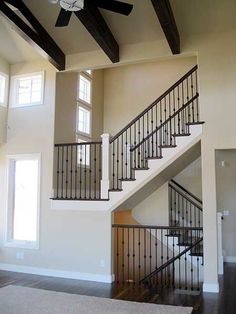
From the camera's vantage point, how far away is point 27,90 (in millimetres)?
7297

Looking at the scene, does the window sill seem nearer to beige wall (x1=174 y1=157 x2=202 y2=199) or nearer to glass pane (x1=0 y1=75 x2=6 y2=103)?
glass pane (x1=0 y1=75 x2=6 y2=103)

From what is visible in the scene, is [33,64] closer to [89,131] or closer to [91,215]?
[89,131]

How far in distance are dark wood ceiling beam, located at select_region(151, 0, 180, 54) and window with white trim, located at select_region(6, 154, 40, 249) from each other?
3.56 meters

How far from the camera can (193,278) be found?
7.13m

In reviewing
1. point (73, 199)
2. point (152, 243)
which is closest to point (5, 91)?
point (73, 199)

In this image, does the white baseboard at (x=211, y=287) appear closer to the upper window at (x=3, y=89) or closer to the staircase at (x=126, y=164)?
the staircase at (x=126, y=164)

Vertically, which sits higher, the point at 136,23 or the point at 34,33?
the point at 136,23

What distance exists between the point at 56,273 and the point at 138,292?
186 centimetres

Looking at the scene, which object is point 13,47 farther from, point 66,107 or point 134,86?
point 134,86

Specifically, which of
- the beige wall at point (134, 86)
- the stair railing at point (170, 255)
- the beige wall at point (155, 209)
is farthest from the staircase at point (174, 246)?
the beige wall at point (134, 86)

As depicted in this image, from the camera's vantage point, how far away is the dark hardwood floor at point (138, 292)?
4.77 meters

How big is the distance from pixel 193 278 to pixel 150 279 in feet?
3.63

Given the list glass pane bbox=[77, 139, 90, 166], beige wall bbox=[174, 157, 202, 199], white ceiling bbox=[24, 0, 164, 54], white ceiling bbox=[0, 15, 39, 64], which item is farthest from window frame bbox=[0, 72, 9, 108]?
beige wall bbox=[174, 157, 202, 199]

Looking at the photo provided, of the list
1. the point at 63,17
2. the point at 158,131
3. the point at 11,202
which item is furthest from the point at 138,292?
the point at 63,17
